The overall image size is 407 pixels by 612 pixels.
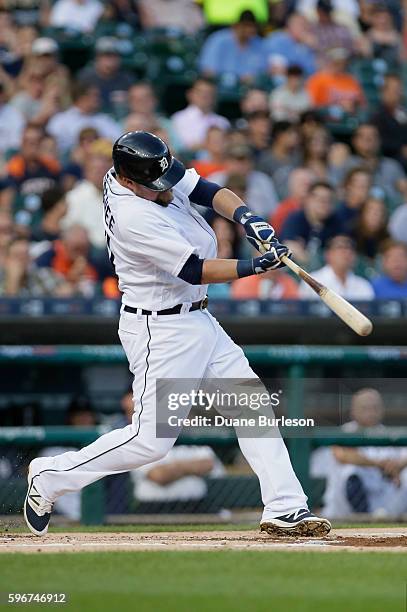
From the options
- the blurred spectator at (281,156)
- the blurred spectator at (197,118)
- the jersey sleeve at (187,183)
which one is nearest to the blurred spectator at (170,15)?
the blurred spectator at (197,118)

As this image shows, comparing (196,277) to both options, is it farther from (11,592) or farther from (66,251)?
(66,251)

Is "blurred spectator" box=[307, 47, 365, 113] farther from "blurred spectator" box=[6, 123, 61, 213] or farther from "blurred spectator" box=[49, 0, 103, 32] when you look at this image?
"blurred spectator" box=[6, 123, 61, 213]

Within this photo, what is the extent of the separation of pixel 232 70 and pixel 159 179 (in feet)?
24.1

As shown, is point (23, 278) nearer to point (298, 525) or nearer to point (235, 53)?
point (298, 525)

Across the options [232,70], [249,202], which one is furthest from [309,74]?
[249,202]

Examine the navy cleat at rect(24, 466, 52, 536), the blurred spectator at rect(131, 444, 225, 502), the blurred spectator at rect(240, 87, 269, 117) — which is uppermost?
the navy cleat at rect(24, 466, 52, 536)

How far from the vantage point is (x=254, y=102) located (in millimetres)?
12250

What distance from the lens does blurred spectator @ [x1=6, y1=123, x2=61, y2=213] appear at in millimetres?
10656

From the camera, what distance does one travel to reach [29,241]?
9.80 metres

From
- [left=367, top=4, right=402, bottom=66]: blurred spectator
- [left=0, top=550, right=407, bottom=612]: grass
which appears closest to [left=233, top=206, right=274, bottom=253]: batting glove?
[left=0, top=550, right=407, bottom=612]: grass

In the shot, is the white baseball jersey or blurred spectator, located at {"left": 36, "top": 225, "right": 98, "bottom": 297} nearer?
the white baseball jersey

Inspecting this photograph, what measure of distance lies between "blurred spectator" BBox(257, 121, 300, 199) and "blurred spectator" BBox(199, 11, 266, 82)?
134cm

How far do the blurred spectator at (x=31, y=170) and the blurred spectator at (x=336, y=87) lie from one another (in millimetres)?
3134

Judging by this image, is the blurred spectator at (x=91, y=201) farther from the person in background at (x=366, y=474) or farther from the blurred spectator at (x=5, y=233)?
the person in background at (x=366, y=474)
